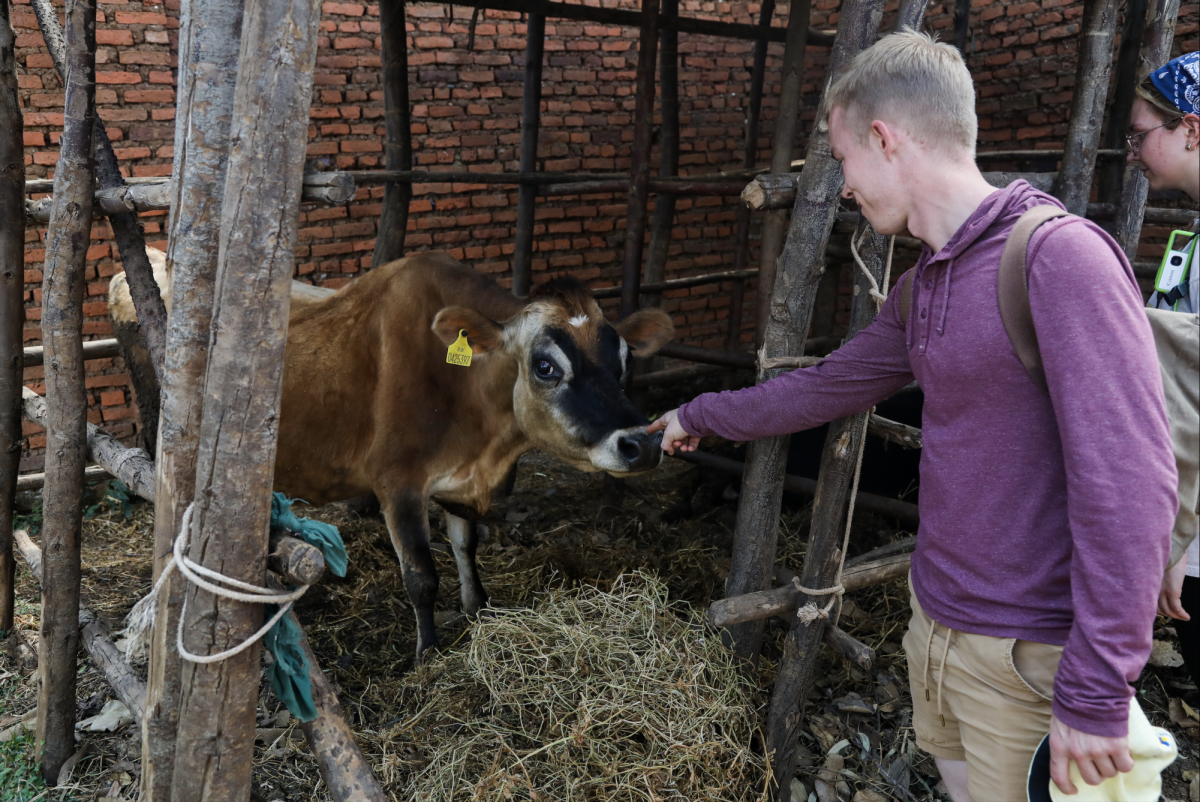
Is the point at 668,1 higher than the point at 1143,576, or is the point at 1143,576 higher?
the point at 668,1

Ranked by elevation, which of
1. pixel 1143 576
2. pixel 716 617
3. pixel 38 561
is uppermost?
pixel 1143 576

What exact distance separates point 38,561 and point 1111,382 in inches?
142

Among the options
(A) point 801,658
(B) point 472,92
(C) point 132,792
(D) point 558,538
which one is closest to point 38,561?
(C) point 132,792

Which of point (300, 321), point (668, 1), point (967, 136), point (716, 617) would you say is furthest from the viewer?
point (668, 1)

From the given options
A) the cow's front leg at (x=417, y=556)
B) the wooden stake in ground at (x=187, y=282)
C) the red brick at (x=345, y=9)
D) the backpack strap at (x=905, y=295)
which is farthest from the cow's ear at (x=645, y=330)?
the red brick at (x=345, y=9)

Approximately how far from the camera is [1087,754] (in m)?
1.38

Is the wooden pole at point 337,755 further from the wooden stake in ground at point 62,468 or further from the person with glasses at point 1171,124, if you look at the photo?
the person with glasses at point 1171,124

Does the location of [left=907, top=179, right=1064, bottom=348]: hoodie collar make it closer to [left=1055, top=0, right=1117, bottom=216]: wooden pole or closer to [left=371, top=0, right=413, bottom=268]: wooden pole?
[left=1055, top=0, right=1117, bottom=216]: wooden pole

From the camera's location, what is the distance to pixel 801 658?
2.78 meters

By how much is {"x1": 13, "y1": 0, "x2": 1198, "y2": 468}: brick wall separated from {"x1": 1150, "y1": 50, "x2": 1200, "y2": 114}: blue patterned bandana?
466 centimetres

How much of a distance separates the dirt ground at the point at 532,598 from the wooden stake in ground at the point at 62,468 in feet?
0.72

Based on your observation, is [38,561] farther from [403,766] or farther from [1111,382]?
[1111,382]

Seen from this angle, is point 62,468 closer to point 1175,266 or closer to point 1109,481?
point 1109,481

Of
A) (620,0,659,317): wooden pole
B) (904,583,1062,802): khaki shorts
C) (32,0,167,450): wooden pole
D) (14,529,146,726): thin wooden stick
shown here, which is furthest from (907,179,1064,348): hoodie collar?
(620,0,659,317): wooden pole
